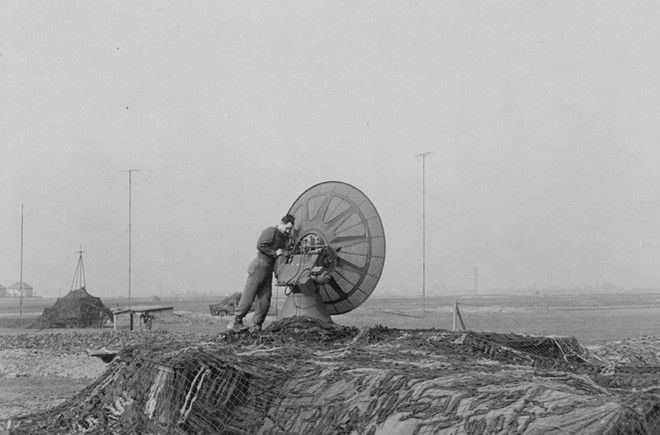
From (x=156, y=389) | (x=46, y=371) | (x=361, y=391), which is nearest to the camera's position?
(x=361, y=391)

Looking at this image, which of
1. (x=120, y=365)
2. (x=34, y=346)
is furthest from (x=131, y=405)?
(x=34, y=346)

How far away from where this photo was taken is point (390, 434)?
5945 millimetres

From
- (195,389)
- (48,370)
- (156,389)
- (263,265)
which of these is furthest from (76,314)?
(195,389)

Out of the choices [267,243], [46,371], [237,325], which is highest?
[267,243]

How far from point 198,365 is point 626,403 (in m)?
3.95

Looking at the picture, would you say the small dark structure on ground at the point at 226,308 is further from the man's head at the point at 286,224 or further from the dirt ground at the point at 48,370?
the man's head at the point at 286,224

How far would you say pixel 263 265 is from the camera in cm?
1281

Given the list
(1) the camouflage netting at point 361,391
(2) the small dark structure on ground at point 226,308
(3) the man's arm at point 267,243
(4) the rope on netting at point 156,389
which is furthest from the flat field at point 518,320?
(4) the rope on netting at point 156,389

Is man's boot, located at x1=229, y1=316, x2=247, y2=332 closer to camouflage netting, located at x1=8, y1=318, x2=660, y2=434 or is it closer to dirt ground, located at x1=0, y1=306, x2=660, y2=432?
dirt ground, located at x1=0, y1=306, x2=660, y2=432

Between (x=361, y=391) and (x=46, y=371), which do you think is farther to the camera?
(x=46, y=371)

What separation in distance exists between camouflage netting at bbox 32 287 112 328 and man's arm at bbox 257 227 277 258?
2286cm

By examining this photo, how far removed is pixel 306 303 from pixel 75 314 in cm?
2493

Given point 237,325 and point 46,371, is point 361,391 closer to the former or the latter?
point 237,325

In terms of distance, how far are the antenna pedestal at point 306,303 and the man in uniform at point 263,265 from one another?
2.44 feet
